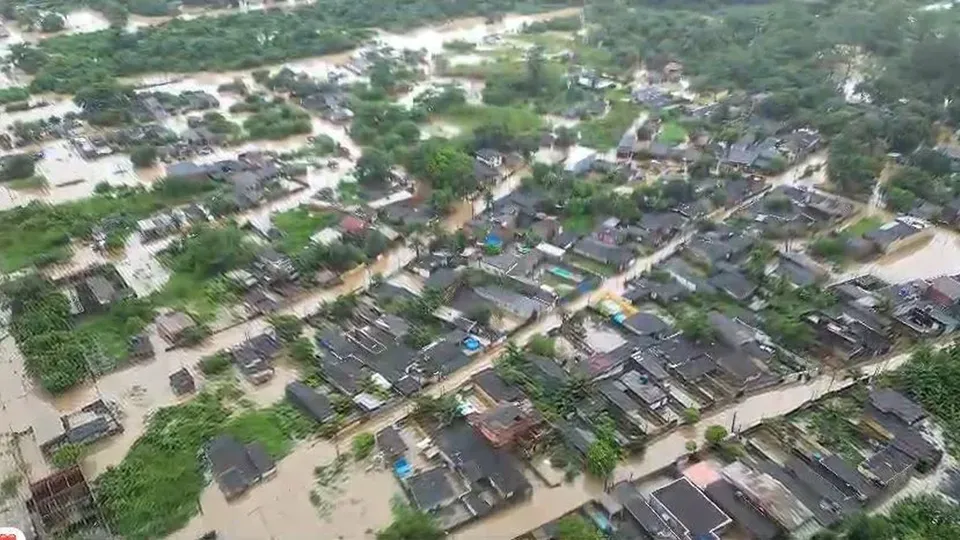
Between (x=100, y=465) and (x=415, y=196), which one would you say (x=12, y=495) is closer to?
(x=100, y=465)

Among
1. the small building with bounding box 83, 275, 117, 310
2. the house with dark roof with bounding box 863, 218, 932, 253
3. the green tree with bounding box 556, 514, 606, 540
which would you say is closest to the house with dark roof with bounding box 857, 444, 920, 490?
the green tree with bounding box 556, 514, 606, 540

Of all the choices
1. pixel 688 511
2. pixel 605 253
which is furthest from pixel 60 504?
pixel 605 253

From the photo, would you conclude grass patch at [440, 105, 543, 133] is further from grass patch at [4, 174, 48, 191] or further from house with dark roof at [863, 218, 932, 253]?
grass patch at [4, 174, 48, 191]

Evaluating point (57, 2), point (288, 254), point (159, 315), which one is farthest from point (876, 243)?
point (57, 2)

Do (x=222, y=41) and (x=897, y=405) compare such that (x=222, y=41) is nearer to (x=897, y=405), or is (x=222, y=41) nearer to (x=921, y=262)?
(x=921, y=262)

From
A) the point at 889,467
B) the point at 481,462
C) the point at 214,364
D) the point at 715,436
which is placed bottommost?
the point at 214,364
